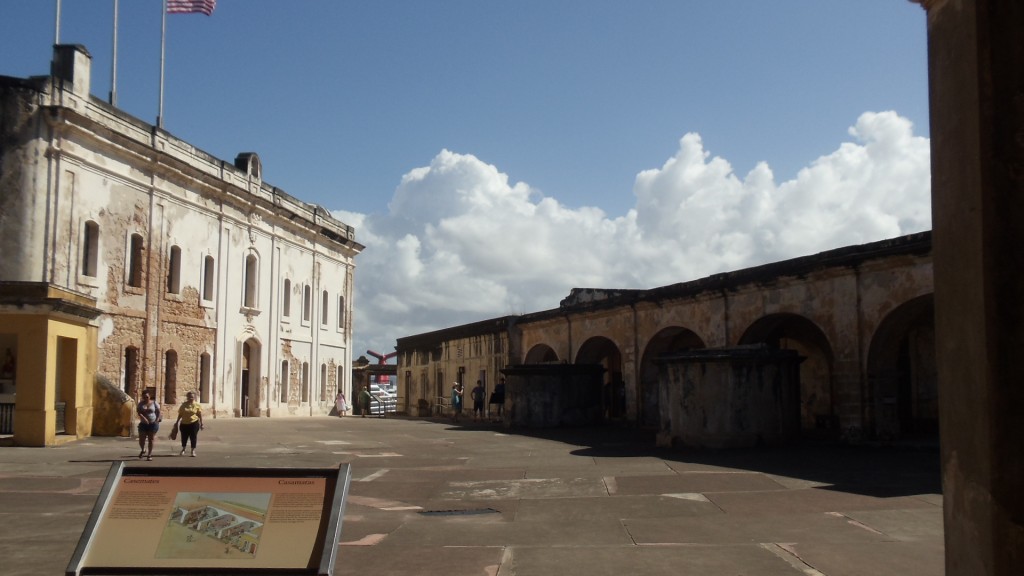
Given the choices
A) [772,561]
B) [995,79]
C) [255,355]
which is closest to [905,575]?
[772,561]

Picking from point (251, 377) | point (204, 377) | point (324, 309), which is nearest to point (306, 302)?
point (324, 309)

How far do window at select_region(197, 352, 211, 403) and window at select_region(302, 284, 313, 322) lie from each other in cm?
752

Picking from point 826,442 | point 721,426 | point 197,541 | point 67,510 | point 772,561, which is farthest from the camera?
point 826,442

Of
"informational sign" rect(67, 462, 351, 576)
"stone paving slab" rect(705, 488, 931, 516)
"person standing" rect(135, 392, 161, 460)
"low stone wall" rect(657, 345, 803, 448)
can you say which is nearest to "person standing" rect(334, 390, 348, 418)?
"person standing" rect(135, 392, 161, 460)

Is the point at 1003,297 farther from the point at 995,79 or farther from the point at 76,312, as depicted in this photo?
the point at 76,312

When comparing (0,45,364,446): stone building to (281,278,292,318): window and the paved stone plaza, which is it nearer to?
(281,278,292,318): window

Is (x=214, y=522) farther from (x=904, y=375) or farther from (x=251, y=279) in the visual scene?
(x=251, y=279)

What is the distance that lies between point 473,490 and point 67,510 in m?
4.93

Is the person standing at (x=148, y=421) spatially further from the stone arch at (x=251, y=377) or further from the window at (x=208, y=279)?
the stone arch at (x=251, y=377)

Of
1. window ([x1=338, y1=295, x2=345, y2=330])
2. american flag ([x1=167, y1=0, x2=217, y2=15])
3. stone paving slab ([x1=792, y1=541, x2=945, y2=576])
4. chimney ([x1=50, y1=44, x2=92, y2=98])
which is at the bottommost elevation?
stone paving slab ([x1=792, y1=541, x2=945, y2=576])

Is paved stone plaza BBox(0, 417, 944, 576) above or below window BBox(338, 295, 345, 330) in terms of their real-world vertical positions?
below

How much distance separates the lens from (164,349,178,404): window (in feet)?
97.2

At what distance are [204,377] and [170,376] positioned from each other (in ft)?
6.67

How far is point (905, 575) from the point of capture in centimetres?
680
